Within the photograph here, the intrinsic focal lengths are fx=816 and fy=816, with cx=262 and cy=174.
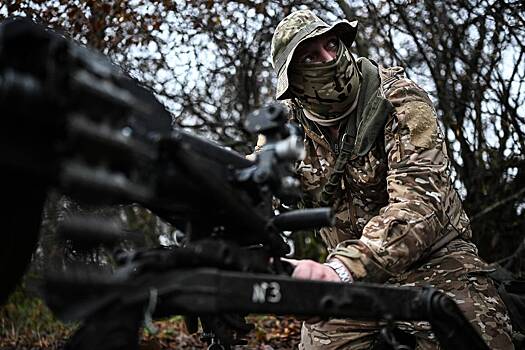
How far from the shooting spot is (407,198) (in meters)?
3.54

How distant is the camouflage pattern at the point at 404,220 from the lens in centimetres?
337

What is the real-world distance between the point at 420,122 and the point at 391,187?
0.43 metres

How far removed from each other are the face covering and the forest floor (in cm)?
299

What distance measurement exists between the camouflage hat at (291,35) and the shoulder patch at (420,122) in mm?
513

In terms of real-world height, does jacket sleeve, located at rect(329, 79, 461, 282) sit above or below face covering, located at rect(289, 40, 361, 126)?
below

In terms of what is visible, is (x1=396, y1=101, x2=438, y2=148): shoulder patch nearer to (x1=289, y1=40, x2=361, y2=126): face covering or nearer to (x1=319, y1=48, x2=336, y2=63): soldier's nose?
(x1=289, y1=40, x2=361, y2=126): face covering

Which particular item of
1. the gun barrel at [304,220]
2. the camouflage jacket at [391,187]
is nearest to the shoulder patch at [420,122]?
the camouflage jacket at [391,187]

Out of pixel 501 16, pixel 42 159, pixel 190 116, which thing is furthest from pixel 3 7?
pixel 42 159

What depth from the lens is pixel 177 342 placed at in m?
7.54

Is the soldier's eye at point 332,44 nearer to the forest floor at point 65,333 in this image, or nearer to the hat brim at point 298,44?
the hat brim at point 298,44

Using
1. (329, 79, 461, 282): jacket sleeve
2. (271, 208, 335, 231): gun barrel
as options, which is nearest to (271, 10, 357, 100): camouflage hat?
(329, 79, 461, 282): jacket sleeve

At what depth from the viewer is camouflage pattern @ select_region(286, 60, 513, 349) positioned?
3.37 m

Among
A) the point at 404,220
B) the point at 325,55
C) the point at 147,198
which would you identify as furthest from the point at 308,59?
the point at 147,198

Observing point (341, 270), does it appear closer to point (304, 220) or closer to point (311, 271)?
point (311, 271)
